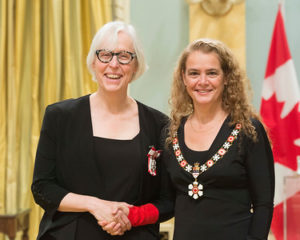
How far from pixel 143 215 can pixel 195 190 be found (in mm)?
307

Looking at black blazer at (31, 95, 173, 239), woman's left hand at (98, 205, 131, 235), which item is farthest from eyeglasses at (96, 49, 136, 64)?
woman's left hand at (98, 205, 131, 235)

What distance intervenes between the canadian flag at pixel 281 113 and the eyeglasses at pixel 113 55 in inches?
69.4

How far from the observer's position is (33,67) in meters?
3.85

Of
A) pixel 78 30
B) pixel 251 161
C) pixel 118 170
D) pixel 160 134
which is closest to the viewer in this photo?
pixel 251 161

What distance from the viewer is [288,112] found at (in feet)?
11.5

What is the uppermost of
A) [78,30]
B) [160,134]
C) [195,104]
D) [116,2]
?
[116,2]

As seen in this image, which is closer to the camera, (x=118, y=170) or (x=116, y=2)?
(x=118, y=170)

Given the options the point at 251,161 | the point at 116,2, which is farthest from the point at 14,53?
the point at 251,161

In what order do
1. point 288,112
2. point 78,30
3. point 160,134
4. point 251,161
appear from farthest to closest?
point 78,30 < point 288,112 < point 160,134 < point 251,161

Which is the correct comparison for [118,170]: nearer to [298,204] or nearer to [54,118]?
[54,118]

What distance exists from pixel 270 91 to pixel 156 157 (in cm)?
174

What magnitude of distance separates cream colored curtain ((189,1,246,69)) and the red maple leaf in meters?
0.49

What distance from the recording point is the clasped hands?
197 cm

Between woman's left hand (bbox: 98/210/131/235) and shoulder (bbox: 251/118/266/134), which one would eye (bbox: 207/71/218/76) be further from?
woman's left hand (bbox: 98/210/131/235)
